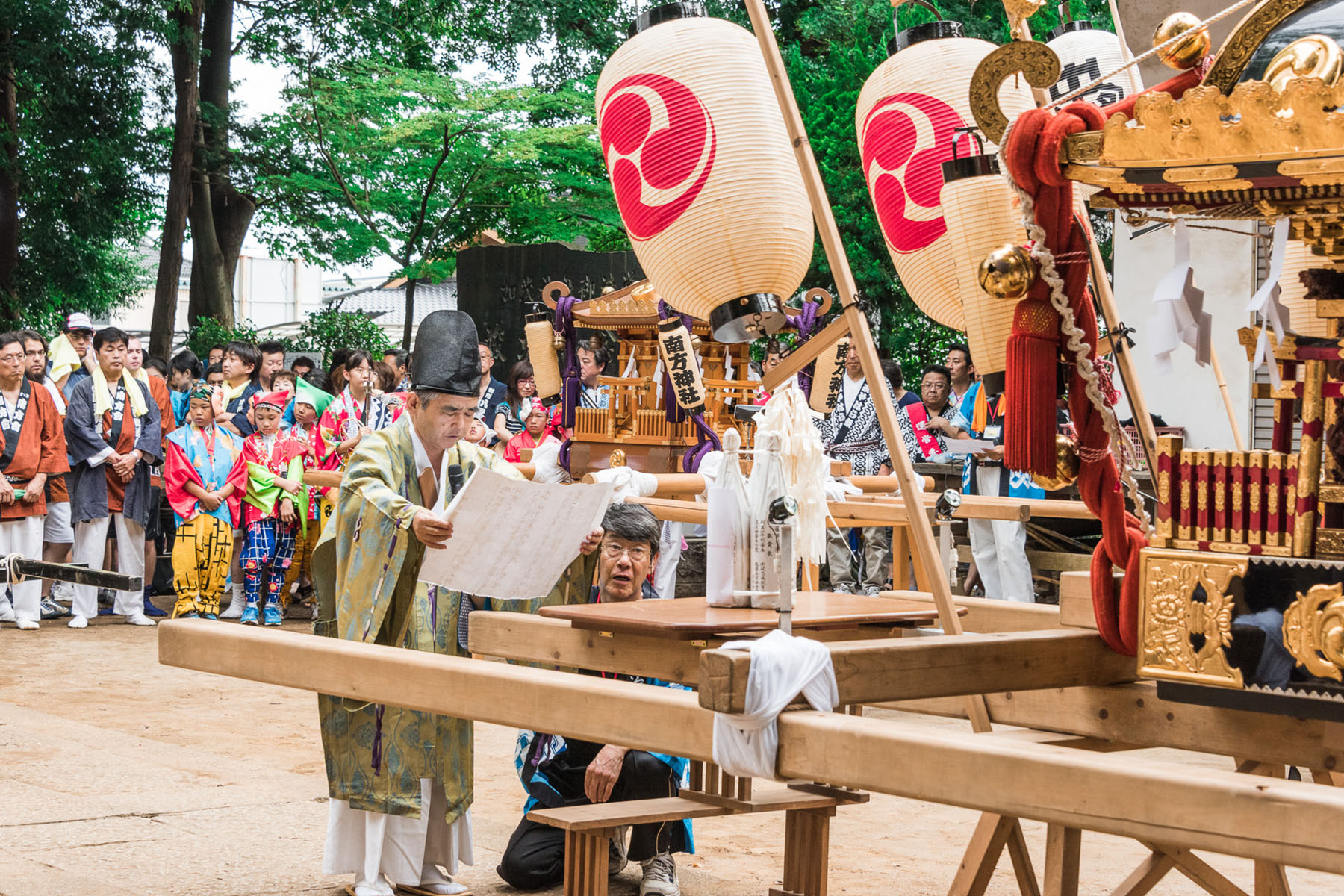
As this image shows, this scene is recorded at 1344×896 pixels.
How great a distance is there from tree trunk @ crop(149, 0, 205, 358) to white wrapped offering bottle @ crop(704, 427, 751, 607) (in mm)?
14641

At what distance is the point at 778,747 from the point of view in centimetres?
219

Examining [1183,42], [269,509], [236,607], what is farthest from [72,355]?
[1183,42]

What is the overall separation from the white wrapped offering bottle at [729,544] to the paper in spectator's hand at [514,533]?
45cm

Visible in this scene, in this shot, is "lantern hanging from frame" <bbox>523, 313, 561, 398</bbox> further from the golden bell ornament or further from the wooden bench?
the golden bell ornament

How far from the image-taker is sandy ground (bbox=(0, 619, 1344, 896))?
4.50 metres

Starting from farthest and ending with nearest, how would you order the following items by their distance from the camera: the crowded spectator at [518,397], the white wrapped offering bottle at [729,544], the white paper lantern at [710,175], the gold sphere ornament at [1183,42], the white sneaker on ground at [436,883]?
the crowded spectator at [518,397] → the white sneaker on ground at [436,883] → the white paper lantern at [710,175] → the white wrapped offering bottle at [729,544] → the gold sphere ornament at [1183,42]

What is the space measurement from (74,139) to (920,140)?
15177 millimetres

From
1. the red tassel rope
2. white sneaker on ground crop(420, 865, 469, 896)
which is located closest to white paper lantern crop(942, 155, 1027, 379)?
the red tassel rope

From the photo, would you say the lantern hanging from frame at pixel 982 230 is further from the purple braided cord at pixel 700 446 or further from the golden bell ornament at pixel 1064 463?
the purple braided cord at pixel 700 446

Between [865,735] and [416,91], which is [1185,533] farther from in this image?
[416,91]

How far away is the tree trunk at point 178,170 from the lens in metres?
16.5

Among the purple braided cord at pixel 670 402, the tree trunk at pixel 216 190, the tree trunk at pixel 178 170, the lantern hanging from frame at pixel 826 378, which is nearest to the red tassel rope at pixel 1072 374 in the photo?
the lantern hanging from frame at pixel 826 378

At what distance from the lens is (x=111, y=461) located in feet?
33.3

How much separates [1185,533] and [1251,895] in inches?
102
